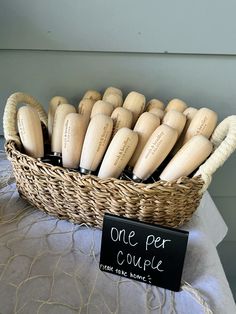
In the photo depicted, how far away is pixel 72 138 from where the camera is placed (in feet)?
1.89

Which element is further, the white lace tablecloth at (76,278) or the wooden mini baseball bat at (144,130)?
the wooden mini baseball bat at (144,130)

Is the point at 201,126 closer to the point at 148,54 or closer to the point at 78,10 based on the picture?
the point at 148,54

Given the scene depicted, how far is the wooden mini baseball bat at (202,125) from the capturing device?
0.61 metres

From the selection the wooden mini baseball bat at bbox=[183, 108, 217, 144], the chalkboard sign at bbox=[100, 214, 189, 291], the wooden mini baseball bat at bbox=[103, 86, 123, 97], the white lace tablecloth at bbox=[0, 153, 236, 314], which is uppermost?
the wooden mini baseball bat at bbox=[103, 86, 123, 97]

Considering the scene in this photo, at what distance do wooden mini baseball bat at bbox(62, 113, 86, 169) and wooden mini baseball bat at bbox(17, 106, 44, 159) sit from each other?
0.18ft

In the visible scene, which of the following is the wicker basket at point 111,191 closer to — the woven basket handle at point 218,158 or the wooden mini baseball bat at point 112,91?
the woven basket handle at point 218,158

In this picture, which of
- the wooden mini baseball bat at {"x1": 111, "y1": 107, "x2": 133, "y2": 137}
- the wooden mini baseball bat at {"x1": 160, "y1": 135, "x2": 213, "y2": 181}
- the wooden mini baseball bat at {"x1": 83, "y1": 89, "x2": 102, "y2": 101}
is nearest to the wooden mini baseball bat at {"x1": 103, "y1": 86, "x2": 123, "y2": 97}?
the wooden mini baseball bat at {"x1": 83, "y1": 89, "x2": 102, "y2": 101}

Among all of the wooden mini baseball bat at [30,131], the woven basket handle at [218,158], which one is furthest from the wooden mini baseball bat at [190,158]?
the wooden mini baseball bat at [30,131]

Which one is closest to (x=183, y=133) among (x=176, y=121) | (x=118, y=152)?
(x=176, y=121)

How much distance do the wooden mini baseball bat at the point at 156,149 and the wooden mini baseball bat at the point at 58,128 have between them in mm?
162

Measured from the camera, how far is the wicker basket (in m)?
0.51

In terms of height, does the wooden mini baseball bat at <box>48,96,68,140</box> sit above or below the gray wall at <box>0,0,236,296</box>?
below

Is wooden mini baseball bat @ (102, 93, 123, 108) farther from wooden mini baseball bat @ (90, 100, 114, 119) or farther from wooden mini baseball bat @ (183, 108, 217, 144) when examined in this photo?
wooden mini baseball bat @ (183, 108, 217, 144)

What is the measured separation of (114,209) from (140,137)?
139 mm
